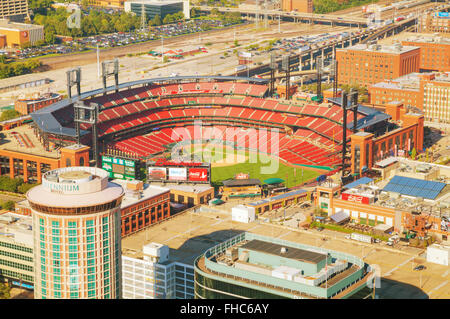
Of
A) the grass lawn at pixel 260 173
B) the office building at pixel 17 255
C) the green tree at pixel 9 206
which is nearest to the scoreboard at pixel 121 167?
the grass lawn at pixel 260 173

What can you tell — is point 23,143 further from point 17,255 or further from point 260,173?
point 17,255

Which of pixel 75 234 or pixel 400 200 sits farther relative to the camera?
pixel 400 200

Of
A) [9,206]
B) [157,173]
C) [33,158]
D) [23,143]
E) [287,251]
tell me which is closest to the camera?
[287,251]

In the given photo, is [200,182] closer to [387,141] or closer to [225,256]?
[387,141]

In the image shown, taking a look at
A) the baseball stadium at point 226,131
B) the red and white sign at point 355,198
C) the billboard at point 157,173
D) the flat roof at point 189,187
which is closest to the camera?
the red and white sign at point 355,198

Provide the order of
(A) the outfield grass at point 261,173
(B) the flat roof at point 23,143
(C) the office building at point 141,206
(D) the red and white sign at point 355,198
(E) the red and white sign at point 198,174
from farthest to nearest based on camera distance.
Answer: (A) the outfield grass at point 261,173
(B) the flat roof at point 23,143
(E) the red and white sign at point 198,174
(D) the red and white sign at point 355,198
(C) the office building at point 141,206

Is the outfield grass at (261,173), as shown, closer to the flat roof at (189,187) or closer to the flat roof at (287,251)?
the flat roof at (189,187)

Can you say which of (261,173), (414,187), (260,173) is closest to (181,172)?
(260,173)
